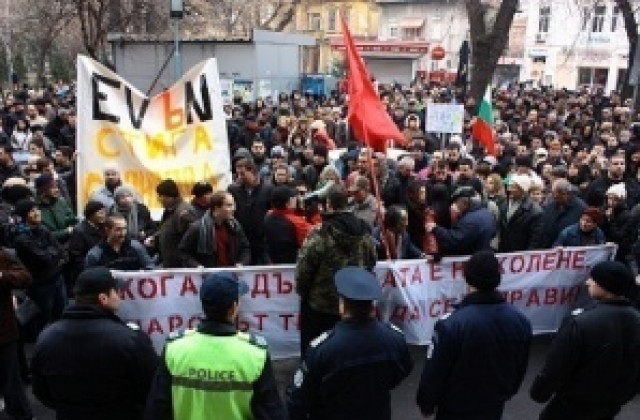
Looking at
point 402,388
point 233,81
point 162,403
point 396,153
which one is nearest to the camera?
point 162,403

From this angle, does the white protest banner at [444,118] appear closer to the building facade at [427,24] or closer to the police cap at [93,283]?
the police cap at [93,283]

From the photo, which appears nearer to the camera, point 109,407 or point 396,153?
point 109,407

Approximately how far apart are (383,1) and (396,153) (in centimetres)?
4976

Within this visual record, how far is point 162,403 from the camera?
2756 millimetres

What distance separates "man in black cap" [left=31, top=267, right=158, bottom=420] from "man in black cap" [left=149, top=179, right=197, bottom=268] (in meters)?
2.24

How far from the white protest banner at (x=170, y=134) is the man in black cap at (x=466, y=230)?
2.53m

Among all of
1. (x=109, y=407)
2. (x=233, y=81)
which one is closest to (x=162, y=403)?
(x=109, y=407)

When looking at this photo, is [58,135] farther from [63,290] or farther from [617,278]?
[617,278]

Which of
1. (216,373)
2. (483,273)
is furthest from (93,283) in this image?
(483,273)

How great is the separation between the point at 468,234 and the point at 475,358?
2.23 m

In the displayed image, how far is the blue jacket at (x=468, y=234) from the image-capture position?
552 centimetres

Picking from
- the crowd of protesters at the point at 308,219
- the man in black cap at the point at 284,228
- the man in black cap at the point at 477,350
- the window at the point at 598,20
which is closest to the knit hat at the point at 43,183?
the crowd of protesters at the point at 308,219

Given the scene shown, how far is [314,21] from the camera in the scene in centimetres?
6231

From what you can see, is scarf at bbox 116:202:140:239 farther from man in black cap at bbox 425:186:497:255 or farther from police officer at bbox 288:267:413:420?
police officer at bbox 288:267:413:420
